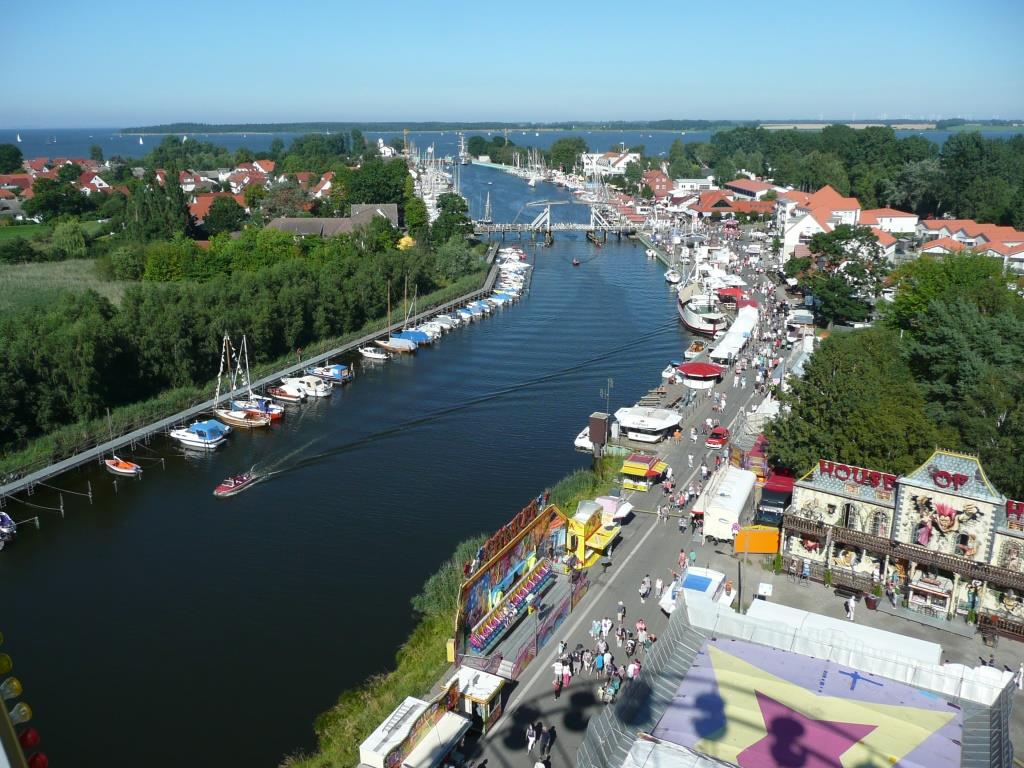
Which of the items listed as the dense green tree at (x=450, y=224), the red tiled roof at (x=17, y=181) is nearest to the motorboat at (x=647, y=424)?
→ the dense green tree at (x=450, y=224)

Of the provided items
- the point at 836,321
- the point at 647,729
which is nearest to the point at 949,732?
the point at 647,729

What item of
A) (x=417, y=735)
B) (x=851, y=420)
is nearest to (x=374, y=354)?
(x=851, y=420)

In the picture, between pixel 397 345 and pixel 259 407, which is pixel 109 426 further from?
pixel 397 345

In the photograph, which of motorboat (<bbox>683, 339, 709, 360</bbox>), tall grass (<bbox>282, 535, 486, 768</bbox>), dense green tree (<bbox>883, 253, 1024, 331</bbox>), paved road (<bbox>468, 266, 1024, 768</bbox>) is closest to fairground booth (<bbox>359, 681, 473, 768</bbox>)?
paved road (<bbox>468, 266, 1024, 768</bbox>)

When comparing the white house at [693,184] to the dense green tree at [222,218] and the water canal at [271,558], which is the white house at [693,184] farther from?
the water canal at [271,558]

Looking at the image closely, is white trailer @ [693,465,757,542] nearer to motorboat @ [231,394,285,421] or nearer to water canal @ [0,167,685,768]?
water canal @ [0,167,685,768]

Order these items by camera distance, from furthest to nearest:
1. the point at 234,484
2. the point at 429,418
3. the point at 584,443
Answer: the point at 429,418 < the point at 584,443 < the point at 234,484
